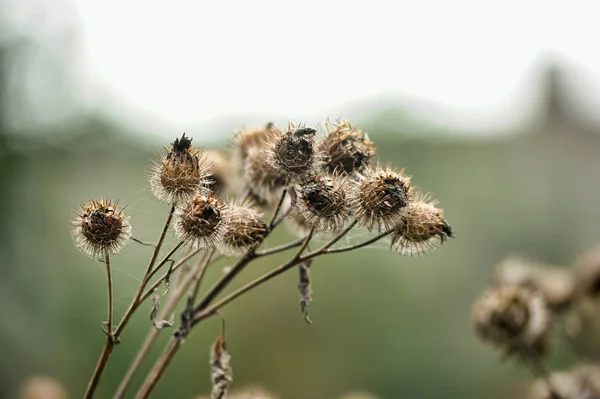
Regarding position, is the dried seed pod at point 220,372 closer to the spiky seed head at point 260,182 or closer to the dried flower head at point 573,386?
the spiky seed head at point 260,182

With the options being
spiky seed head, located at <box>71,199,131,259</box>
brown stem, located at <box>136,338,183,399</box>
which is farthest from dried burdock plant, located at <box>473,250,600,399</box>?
spiky seed head, located at <box>71,199,131,259</box>

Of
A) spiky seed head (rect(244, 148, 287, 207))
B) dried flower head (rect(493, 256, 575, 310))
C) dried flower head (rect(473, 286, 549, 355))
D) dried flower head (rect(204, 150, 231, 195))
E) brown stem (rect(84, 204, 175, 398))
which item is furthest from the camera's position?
dried flower head (rect(493, 256, 575, 310))

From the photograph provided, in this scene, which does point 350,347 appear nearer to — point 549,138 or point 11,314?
point 11,314

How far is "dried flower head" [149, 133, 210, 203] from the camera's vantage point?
0.99 m

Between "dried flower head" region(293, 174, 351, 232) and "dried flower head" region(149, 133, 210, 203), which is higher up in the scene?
"dried flower head" region(293, 174, 351, 232)

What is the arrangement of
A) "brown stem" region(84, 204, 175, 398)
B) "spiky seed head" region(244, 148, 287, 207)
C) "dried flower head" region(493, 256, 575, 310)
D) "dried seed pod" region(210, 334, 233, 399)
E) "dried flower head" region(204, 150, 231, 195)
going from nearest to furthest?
"brown stem" region(84, 204, 175, 398) < "dried seed pod" region(210, 334, 233, 399) < "spiky seed head" region(244, 148, 287, 207) < "dried flower head" region(204, 150, 231, 195) < "dried flower head" region(493, 256, 575, 310)

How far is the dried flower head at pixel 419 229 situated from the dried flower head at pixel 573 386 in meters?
0.82

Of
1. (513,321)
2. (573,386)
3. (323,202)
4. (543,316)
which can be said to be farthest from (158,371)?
(573,386)

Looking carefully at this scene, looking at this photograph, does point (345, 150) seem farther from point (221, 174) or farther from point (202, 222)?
point (221, 174)

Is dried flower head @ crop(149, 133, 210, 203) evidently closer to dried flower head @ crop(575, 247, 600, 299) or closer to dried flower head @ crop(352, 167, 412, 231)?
dried flower head @ crop(352, 167, 412, 231)

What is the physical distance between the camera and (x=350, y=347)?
4910 millimetres

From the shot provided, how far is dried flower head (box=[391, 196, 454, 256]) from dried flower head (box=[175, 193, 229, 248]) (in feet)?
0.99

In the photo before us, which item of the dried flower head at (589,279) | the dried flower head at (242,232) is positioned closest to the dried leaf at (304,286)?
the dried flower head at (242,232)

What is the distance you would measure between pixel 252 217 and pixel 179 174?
0.50 feet
